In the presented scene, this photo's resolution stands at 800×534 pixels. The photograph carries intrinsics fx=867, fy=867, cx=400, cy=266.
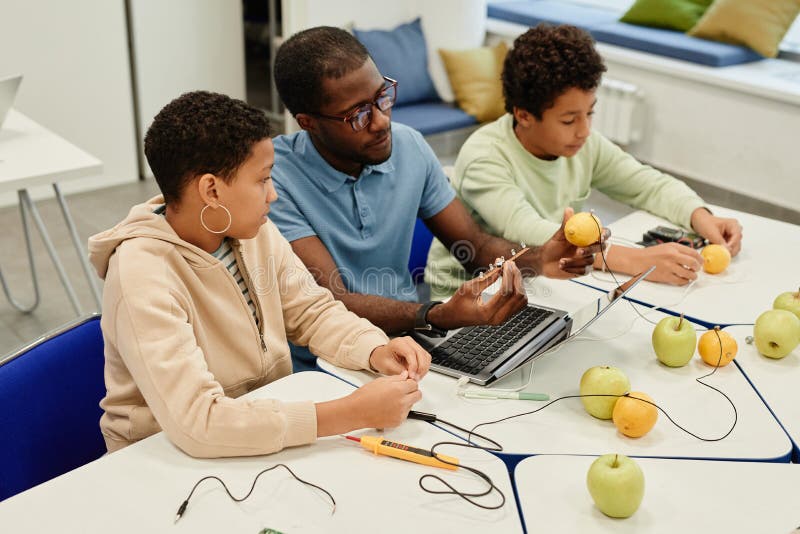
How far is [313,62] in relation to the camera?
1874mm

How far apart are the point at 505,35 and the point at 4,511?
4359mm

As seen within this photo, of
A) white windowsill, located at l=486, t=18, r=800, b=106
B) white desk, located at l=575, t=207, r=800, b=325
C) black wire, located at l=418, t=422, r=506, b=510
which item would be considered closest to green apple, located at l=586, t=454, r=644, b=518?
black wire, located at l=418, t=422, r=506, b=510

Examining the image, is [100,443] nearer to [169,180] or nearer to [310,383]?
[310,383]

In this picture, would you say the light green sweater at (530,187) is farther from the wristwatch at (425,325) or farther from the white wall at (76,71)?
the white wall at (76,71)

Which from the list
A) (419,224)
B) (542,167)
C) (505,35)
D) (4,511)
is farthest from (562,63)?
(505,35)

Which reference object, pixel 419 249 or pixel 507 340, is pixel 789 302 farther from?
pixel 419 249

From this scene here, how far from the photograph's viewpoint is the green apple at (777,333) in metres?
1.67

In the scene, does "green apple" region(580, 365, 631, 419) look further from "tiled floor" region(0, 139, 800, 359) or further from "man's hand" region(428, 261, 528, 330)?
"tiled floor" region(0, 139, 800, 359)

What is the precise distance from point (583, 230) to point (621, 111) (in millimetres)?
3019

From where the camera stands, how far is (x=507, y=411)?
1.50m

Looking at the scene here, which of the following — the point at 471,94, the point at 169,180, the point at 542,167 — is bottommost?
the point at 471,94

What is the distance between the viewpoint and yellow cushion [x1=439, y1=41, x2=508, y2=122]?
4.81 m

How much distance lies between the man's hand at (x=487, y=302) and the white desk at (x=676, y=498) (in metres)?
0.34

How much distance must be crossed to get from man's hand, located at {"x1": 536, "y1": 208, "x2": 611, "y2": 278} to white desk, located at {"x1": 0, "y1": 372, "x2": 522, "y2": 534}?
25.5 inches
